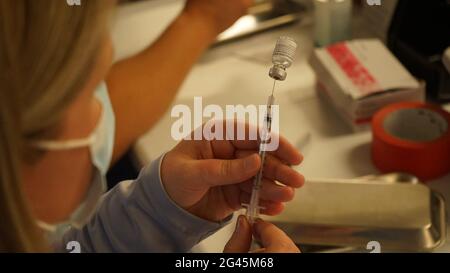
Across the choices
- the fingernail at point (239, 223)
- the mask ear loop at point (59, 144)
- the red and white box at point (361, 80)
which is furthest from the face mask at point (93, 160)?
the red and white box at point (361, 80)

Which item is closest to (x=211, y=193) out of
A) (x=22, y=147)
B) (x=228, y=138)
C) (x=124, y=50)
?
(x=228, y=138)

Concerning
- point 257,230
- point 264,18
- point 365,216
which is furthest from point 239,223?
point 264,18

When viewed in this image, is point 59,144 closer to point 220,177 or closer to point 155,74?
point 220,177

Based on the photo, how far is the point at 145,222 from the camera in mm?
511

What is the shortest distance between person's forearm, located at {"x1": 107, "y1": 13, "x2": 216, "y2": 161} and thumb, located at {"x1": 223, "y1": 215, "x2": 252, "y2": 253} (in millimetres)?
197

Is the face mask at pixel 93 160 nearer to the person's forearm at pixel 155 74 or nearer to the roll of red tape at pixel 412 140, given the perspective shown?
the person's forearm at pixel 155 74

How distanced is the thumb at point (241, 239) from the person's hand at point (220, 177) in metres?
0.02

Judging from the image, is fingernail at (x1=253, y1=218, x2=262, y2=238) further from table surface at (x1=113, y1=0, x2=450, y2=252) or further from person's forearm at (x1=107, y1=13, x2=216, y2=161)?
person's forearm at (x1=107, y1=13, x2=216, y2=161)

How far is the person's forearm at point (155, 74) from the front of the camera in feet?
2.14

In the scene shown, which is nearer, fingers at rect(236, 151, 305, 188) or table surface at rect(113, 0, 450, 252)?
fingers at rect(236, 151, 305, 188)

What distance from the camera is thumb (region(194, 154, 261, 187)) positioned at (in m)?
Result: 0.47

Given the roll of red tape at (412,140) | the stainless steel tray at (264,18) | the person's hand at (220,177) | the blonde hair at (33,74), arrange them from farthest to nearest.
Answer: the stainless steel tray at (264,18) < the roll of red tape at (412,140) < the person's hand at (220,177) < the blonde hair at (33,74)

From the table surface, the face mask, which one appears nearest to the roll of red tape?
the table surface

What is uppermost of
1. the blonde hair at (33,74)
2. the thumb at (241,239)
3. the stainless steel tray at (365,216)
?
the blonde hair at (33,74)
